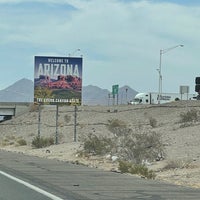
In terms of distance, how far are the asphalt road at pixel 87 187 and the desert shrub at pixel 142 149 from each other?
5.90m

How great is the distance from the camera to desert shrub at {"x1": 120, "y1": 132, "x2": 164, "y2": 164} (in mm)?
28906

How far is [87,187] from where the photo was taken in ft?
58.0

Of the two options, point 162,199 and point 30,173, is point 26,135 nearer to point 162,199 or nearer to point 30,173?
point 30,173

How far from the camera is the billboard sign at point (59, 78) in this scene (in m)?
56.9

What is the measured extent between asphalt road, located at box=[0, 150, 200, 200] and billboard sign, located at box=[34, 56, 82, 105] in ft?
110

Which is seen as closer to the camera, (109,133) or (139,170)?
(139,170)

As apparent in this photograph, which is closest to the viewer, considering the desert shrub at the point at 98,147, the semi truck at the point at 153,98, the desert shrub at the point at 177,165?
the desert shrub at the point at 177,165

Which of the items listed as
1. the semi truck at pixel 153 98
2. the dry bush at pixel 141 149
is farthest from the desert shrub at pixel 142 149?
the semi truck at pixel 153 98

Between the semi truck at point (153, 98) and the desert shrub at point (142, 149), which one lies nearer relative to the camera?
the desert shrub at point (142, 149)

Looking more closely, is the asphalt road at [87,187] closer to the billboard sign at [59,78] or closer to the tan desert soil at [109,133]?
the tan desert soil at [109,133]

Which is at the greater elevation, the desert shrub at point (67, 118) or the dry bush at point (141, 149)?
the desert shrub at point (67, 118)

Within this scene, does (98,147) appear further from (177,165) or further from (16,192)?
(16,192)

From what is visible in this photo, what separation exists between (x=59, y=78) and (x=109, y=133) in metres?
7.47

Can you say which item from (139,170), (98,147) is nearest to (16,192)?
(139,170)
